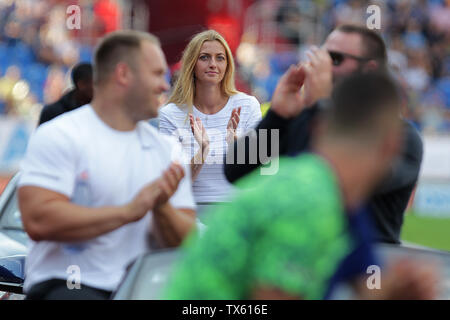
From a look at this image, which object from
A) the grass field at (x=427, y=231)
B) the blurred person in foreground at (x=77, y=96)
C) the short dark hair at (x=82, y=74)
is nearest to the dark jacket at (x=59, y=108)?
the blurred person in foreground at (x=77, y=96)

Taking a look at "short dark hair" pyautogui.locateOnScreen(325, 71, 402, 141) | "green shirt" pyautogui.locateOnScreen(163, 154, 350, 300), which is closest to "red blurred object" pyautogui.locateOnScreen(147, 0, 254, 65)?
"short dark hair" pyautogui.locateOnScreen(325, 71, 402, 141)

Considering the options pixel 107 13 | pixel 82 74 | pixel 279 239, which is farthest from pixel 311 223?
pixel 107 13

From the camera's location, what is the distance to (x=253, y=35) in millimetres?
20094

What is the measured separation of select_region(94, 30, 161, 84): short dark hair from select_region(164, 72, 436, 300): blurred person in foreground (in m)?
1.32

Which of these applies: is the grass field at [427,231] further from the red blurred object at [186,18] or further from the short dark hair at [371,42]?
the short dark hair at [371,42]

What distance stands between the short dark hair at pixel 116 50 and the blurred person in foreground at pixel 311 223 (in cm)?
132

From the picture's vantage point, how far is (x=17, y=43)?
2069cm

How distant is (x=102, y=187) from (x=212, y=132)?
1.88m

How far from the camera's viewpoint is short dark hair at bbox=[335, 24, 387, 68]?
389 centimetres

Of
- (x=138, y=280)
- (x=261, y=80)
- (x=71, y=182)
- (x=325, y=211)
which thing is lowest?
(x=261, y=80)

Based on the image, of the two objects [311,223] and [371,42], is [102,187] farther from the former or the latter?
[311,223]

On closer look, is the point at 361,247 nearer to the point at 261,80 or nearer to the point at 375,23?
the point at 375,23

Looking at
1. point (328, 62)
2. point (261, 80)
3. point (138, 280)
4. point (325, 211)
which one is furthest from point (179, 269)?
point (261, 80)
